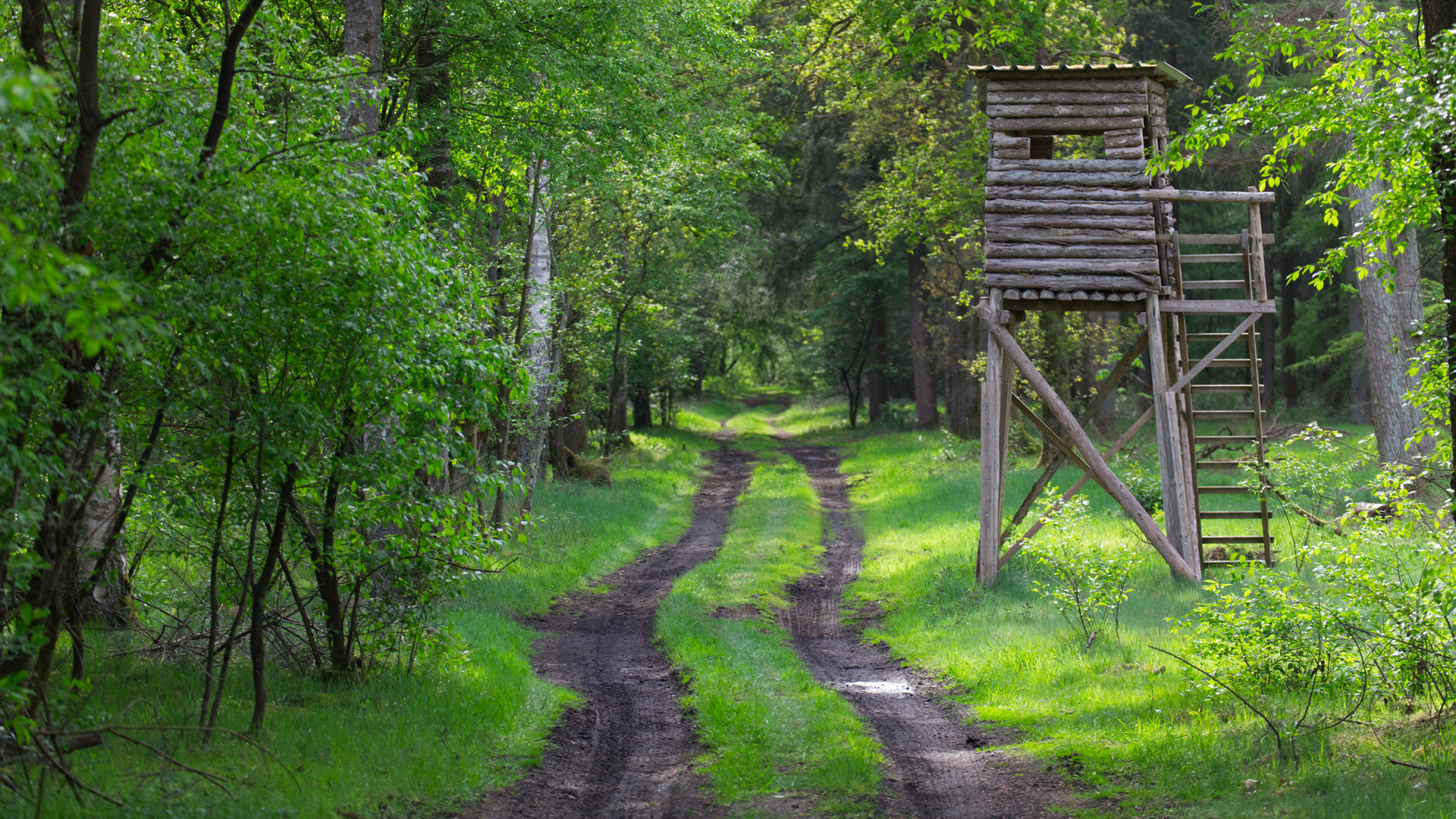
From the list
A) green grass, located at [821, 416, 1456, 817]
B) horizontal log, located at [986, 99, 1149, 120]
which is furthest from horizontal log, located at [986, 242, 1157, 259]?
green grass, located at [821, 416, 1456, 817]

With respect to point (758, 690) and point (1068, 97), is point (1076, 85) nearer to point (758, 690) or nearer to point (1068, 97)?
point (1068, 97)

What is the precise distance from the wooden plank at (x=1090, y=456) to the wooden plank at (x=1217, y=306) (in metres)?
1.76

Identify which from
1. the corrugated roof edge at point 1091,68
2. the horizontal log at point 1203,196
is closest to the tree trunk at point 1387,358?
the horizontal log at point 1203,196

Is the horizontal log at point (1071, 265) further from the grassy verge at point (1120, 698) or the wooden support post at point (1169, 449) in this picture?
the grassy verge at point (1120, 698)

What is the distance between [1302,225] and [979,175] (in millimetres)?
13353

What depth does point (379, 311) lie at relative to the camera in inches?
257

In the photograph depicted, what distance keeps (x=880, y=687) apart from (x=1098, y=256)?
614 cm

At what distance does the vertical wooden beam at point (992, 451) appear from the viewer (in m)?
12.8

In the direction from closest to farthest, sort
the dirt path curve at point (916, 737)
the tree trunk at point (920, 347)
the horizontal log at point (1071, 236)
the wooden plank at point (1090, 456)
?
the dirt path curve at point (916, 737) → the wooden plank at point (1090, 456) → the horizontal log at point (1071, 236) → the tree trunk at point (920, 347)

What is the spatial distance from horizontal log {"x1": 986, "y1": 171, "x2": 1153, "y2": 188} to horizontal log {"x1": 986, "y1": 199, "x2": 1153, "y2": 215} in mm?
245

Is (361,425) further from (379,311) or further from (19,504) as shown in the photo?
(19,504)

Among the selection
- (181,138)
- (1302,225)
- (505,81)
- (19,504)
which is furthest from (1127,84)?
(1302,225)

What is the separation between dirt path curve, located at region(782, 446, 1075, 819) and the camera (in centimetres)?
644

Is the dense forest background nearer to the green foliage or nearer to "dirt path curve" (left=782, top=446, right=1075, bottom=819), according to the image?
the green foliage
